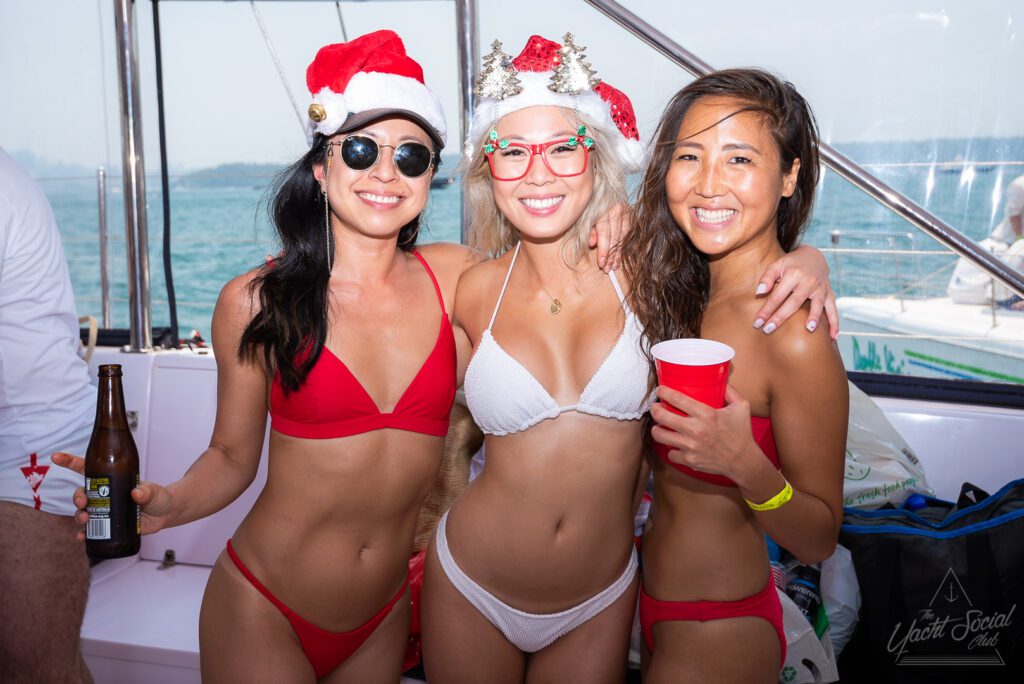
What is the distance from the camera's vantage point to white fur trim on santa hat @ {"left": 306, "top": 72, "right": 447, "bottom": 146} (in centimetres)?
185

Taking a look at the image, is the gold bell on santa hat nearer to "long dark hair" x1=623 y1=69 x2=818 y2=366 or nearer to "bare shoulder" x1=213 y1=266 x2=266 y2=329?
"bare shoulder" x1=213 y1=266 x2=266 y2=329

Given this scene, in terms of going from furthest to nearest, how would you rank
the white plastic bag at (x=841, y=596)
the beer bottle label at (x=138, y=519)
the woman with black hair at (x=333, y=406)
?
the white plastic bag at (x=841, y=596), the woman with black hair at (x=333, y=406), the beer bottle label at (x=138, y=519)

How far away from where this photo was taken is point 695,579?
1.67 metres

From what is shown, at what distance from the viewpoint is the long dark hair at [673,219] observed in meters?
1.63

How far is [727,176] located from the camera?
160 centimetres

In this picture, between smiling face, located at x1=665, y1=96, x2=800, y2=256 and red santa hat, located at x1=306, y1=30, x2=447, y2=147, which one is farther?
red santa hat, located at x1=306, y1=30, x2=447, y2=147

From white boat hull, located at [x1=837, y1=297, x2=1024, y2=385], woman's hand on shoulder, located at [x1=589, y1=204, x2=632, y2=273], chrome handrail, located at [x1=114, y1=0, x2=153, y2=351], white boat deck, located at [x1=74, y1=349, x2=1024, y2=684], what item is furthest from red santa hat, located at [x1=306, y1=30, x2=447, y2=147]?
white boat hull, located at [x1=837, y1=297, x2=1024, y2=385]

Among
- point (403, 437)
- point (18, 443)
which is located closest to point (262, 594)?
point (403, 437)

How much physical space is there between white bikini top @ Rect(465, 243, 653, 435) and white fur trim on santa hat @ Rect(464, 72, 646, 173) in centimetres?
38

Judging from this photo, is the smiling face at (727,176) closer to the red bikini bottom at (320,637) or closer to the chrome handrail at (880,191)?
the chrome handrail at (880,191)

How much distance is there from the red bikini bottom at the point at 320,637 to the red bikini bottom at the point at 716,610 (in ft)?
2.13

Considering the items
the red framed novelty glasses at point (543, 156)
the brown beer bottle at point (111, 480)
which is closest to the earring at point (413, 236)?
the red framed novelty glasses at point (543, 156)

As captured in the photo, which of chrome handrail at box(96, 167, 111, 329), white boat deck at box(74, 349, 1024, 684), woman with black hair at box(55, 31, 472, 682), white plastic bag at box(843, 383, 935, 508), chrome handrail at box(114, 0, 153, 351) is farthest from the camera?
chrome handrail at box(96, 167, 111, 329)

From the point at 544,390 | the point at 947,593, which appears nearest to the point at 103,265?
the point at 544,390
